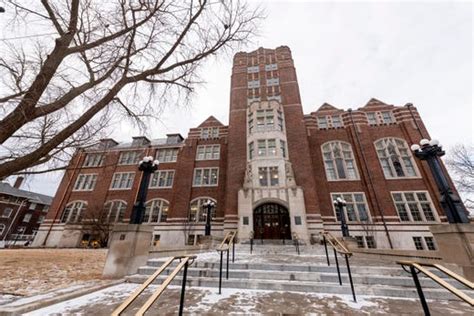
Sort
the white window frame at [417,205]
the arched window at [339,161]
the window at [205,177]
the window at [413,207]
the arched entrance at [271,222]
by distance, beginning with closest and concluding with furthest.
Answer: the white window frame at [417,205] → the window at [413,207] → the arched entrance at [271,222] → the arched window at [339,161] → the window at [205,177]

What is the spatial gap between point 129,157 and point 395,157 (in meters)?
30.6

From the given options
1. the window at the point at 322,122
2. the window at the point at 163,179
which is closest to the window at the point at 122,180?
the window at the point at 163,179

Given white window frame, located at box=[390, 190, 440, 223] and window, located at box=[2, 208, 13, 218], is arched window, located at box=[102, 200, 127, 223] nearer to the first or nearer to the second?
white window frame, located at box=[390, 190, 440, 223]

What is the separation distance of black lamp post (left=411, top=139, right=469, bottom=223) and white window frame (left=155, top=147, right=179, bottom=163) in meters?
22.8

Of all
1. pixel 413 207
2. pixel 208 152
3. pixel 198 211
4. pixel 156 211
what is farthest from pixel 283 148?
pixel 156 211

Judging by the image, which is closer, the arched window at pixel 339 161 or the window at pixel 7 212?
the arched window at pixel 339 161

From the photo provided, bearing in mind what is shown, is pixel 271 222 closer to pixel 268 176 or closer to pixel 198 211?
pixel 268 176

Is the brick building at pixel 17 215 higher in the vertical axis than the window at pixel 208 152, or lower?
lower

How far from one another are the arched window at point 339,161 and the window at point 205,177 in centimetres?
1192

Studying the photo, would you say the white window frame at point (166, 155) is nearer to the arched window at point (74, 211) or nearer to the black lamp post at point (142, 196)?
the arched window at point (74, 211)

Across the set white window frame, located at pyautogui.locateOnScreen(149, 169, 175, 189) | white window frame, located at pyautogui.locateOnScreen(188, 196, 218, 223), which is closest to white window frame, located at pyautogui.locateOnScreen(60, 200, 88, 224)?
white window frame, located at pyautogui.locateOnScreen(149, 169, 175, 189)

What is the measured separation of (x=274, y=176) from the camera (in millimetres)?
17625

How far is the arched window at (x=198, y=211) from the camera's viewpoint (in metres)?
20.0

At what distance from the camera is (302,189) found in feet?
55.7
